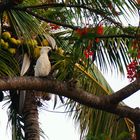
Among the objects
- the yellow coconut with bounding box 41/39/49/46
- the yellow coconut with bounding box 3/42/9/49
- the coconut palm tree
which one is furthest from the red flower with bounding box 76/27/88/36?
the yellow coconut with bounding box 41/39/49/46

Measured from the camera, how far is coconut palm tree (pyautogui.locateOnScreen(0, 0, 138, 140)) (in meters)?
5.58

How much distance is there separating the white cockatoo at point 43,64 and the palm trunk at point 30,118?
3.90 feet

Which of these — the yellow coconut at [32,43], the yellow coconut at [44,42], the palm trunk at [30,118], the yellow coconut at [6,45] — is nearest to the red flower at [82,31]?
the yellow coconut at [32,43]

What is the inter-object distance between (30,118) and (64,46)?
0.88m

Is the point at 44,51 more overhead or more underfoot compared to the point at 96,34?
more overhead

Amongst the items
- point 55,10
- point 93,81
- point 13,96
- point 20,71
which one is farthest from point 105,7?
point 93,81

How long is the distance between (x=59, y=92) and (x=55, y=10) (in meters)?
2.01

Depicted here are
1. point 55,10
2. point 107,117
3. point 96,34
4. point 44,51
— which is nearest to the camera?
point 96,34

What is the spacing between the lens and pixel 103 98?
5723 mm

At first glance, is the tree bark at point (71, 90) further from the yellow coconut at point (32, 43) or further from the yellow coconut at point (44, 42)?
the yellow coconut at point (44, 42)

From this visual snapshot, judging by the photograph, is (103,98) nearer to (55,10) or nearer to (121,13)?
(121,13)

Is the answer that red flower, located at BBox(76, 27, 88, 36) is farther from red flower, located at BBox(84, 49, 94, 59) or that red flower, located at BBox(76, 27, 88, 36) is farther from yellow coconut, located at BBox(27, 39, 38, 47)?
yellow coconut, located at BBox(27, 39, 38, 47)

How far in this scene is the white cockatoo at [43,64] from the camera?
5.86m

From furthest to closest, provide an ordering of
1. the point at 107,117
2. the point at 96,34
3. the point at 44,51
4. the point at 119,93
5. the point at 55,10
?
the point at 107,117
the point at 55,10
the point at 44,51
the point at 119,93
the point at 96,34
